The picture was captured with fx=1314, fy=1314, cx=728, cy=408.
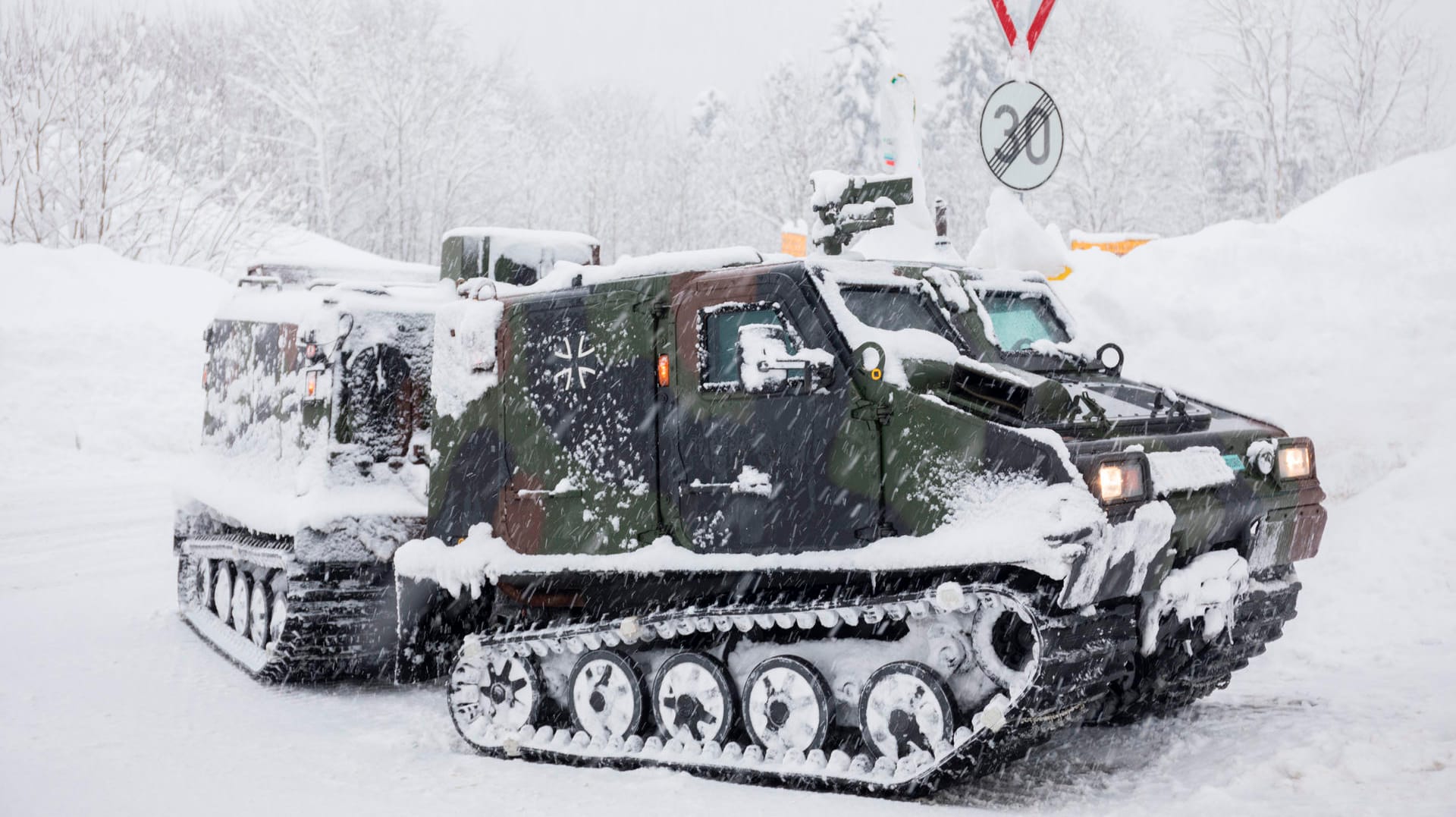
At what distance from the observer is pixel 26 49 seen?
28.8 metres

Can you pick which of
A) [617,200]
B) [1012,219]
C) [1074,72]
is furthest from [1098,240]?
[617,200]

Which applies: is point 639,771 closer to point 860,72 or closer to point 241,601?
point 241,601

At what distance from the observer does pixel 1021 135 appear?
878cm

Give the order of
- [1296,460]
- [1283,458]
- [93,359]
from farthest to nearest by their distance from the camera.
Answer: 1. [93,359]
2. [1296,460]
3. [1283,458]

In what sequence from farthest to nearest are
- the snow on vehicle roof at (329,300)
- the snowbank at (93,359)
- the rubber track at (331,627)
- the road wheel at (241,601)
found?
the snowbank at (93,359), the road wheel at (241,601), the snow on vehicle roof at (329,300), the rubber track at (331,627)

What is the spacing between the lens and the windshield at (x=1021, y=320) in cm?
717

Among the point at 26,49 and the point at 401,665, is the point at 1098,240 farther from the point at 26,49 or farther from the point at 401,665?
the point at 26,49

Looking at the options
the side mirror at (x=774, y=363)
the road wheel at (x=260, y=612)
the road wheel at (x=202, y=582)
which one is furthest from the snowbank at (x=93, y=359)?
the side mirror at (x=774, y=363)

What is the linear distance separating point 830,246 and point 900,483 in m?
2.38

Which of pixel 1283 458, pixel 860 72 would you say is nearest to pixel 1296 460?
pixel 1283 458

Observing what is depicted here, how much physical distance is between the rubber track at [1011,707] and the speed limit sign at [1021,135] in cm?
380

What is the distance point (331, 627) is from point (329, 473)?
101 centimetres

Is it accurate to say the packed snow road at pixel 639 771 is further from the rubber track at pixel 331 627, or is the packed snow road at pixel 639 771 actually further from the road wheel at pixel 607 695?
the road wheel at pixel 607 695

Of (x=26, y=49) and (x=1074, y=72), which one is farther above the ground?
(x=1074, y=72)
